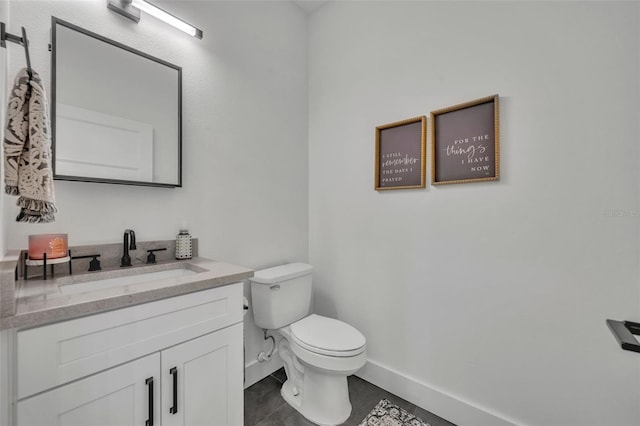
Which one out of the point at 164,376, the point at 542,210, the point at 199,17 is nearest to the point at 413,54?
the point at 542,210

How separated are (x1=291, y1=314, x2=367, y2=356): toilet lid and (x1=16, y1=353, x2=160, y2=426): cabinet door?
2.48 ft

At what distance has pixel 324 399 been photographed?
5.08 ft

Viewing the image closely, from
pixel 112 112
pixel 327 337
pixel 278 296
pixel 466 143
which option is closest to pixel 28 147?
pixel 112 112

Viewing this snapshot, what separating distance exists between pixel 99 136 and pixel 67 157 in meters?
0.16

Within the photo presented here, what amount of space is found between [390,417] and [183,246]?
153cm

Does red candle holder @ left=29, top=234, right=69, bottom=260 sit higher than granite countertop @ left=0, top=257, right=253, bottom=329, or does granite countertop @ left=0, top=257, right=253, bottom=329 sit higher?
red candle holder @ left=29, top=234, right=69, bottom=260

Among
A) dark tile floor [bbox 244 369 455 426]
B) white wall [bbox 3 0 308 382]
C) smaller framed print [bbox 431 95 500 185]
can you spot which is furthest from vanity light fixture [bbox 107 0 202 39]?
dark tile floor [bbox 244 369 455 426]

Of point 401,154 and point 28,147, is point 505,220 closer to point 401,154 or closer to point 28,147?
point 401,154

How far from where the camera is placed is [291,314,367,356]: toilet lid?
1.47m

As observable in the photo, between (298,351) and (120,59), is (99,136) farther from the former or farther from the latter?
(298,351)

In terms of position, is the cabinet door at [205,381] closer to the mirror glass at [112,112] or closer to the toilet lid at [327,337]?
the toilet lid at [327,337]

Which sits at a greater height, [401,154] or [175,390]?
[401,154]

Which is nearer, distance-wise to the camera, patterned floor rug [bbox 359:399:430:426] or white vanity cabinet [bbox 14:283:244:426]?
white vanity cabinet [bbox 14:283:244:426]

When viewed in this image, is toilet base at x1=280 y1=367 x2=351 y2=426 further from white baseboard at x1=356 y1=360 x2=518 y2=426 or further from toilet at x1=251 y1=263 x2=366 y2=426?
white baseboard at x1=356 y1=360 x2=518 y2=426
